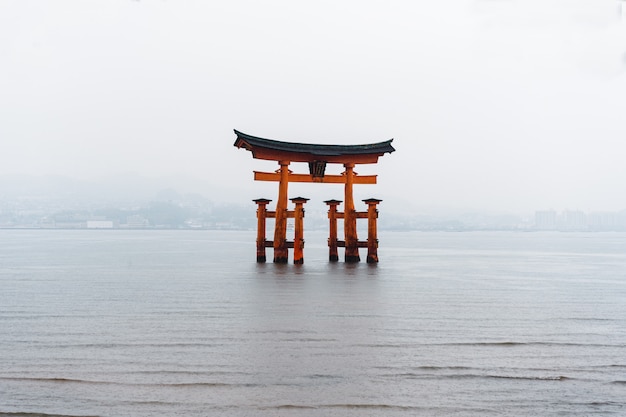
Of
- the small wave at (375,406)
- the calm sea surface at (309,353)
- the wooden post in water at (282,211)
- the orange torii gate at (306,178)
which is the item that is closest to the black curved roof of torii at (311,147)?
the orange torii gate at (306,178)

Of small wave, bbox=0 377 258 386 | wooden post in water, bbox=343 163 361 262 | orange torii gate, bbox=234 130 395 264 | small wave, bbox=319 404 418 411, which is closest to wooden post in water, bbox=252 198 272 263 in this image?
orange torii gate, bbox=234 130 395 264

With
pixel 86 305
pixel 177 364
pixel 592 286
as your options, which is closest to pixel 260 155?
pixel 86 305

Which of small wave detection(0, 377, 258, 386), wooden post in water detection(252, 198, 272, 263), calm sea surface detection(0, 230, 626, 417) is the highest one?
wooden post in water detection(252, 198, 272, 263)

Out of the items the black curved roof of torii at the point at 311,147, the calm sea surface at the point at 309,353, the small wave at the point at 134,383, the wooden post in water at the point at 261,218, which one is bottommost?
the calm sea surface at the point at 309,353

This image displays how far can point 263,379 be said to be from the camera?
5.65 meters

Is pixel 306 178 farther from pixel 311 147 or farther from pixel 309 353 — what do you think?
pixel 309 353

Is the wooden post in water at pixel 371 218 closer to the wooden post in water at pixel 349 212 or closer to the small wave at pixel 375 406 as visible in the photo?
the wooden post in water at pixel 349 212

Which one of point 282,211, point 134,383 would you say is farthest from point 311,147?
point 134,383

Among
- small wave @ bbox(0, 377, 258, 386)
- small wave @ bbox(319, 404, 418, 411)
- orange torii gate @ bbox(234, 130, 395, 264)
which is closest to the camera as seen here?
small wave @ bbox(319, 404, 418, 411)

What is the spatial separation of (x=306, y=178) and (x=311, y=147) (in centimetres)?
152

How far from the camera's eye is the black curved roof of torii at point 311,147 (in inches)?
746

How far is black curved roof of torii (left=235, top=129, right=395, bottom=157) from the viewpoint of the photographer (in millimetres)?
18938

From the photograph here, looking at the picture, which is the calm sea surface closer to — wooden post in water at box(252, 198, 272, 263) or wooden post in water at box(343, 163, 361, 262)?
wooden post in water at box(252, 198, 272, 263)

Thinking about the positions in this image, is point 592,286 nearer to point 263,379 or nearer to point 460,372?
point 460,372
